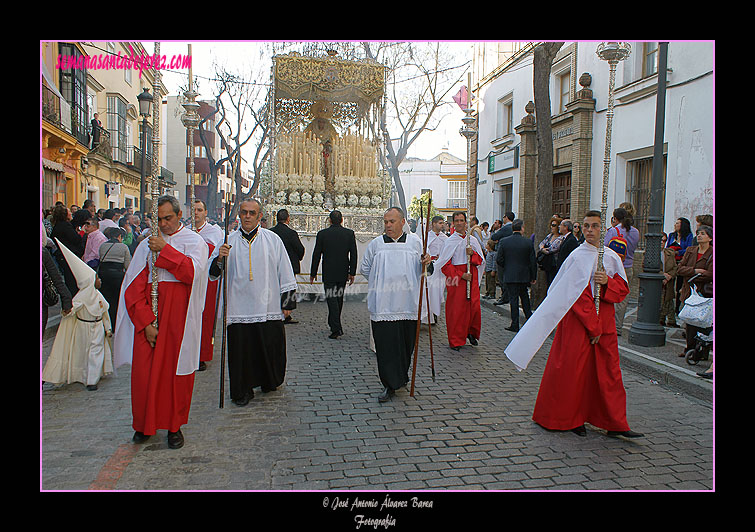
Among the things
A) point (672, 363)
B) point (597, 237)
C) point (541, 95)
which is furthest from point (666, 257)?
point (597, 237)

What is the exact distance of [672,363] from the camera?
6875mm

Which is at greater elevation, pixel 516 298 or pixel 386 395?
pixel 516 298

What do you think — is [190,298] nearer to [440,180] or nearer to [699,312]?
[699,312]

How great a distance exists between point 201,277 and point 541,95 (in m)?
8.98

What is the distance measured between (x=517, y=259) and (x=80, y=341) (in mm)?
6295

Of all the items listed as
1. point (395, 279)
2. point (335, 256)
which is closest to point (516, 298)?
point (335, 256)

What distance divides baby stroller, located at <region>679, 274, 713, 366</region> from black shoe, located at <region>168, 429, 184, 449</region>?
5488 millimetres

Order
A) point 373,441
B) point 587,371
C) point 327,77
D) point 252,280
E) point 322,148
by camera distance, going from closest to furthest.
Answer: point 373,441 → point 587,371 → point 252,280 → point 327,77 → point 322,148

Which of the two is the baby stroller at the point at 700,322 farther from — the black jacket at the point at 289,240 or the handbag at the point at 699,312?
the black jacket at the point at 289,240

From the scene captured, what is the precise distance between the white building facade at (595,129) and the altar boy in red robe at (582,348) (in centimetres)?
272

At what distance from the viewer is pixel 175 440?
4367 mm

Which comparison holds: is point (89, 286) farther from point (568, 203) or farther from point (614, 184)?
point (568, 203)

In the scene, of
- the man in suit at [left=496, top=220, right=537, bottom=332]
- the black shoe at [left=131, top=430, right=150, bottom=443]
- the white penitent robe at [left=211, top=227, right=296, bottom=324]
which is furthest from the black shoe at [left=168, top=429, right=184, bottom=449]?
the man in suit at [left=496, top=220, right=537, bottom=332]

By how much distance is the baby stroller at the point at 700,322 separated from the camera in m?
6.44
